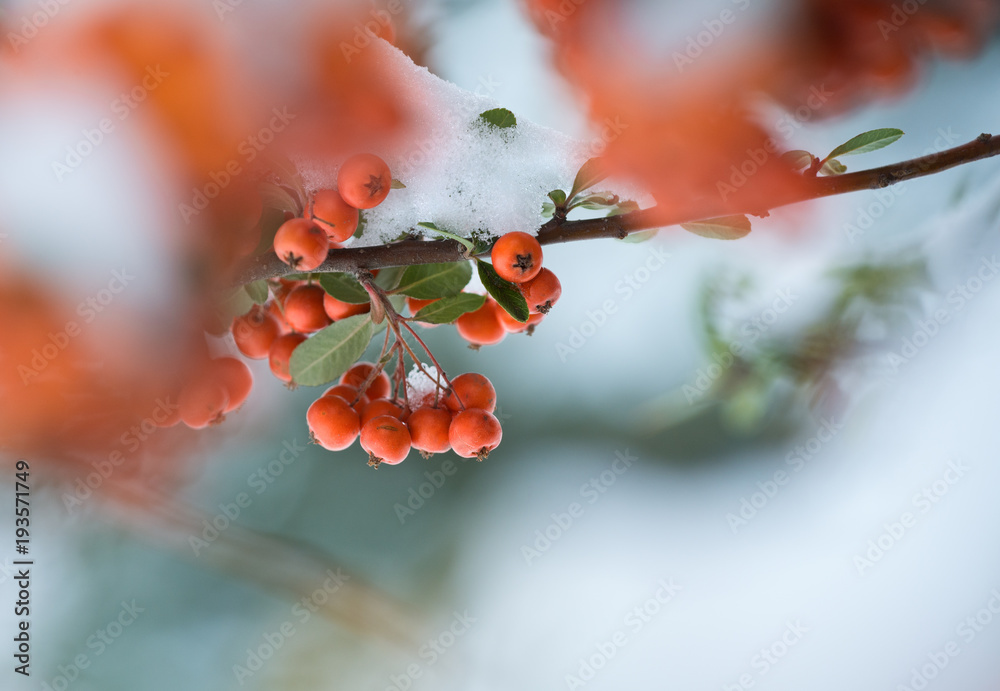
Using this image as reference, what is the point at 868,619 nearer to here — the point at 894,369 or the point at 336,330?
the point at 894,369

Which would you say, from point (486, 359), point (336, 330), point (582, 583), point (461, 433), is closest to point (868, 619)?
point (582, 583)

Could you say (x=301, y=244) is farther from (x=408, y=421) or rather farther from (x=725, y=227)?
(x=725, y=227)

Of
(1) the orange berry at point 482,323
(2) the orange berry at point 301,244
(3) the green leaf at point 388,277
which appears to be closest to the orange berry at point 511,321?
(1) the orange berry at point 482,323

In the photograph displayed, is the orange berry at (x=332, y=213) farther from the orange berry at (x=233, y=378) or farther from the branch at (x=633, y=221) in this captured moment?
the orange berry at (x=233, y=378)

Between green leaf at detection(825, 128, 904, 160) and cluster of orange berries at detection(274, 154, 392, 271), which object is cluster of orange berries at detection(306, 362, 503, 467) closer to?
cluster of orange berries at detection(274, 154, 392, 271)

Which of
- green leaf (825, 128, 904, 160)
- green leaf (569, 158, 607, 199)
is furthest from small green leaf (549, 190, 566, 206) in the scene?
green leaf (825, 128, 904, 160)

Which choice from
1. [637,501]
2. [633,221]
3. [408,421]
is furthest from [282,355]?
[637,501]
